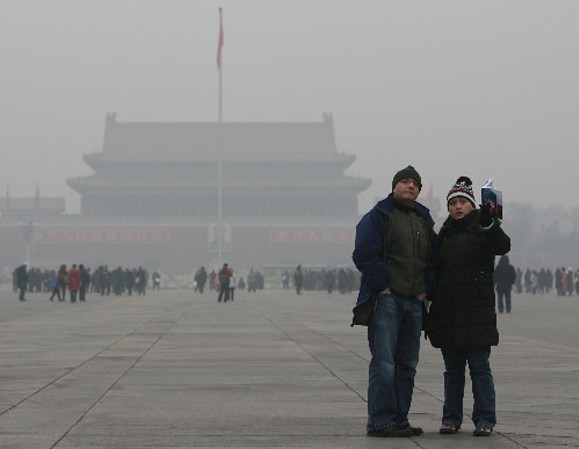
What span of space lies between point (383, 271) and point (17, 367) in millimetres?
6184

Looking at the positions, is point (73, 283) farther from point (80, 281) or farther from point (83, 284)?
point (83, 284)

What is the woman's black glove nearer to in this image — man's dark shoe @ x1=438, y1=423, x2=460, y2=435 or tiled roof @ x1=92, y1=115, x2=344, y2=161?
man's dark shoe @ x1=438, y1=423, x2=460, y2=435

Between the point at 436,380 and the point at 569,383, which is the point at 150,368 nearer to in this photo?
the point at 436,380

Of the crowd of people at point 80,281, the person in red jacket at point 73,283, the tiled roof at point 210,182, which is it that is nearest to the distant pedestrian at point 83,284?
the crowd of people at point 80,281

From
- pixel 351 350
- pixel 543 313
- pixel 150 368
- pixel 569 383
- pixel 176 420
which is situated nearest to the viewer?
pixel 176 420

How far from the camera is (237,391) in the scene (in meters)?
10.1

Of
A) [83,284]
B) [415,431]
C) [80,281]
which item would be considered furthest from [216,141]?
[415,431]

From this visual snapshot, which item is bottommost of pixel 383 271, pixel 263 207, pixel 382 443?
pixel 382 443

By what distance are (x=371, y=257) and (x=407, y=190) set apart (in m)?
0.46

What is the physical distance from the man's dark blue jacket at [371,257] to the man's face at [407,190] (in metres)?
0.08

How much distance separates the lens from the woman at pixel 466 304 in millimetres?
7477

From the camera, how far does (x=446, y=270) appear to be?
7.64m

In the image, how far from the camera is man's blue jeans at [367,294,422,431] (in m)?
7.43

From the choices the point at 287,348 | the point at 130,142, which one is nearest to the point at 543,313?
the point at 287,348
